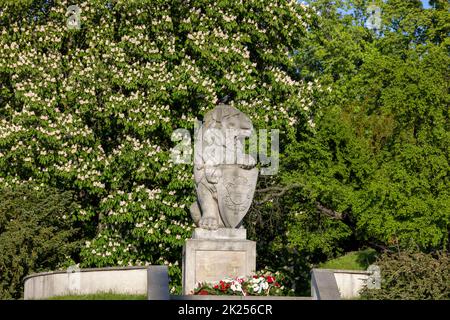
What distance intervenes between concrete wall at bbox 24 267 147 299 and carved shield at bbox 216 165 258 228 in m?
2.25

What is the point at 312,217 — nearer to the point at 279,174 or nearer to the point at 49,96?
the point at 279,174

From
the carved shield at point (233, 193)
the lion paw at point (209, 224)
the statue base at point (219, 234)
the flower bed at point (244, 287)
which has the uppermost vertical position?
the carved shield at point (233, 193)

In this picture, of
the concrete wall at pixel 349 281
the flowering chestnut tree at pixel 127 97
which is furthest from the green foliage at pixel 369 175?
the concrete wall at pixel 349 281

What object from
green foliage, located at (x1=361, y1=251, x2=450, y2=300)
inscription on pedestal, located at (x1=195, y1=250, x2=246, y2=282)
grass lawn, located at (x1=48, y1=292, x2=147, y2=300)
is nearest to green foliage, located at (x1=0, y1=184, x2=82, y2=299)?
grass lawn, located at (x1=48, y1=292, x2=147, y2=300)

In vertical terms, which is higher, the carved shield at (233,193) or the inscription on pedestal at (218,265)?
the carved shield at (233,193)

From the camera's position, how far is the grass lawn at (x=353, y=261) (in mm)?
35312

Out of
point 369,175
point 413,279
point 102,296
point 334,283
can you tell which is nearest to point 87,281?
point 102,296

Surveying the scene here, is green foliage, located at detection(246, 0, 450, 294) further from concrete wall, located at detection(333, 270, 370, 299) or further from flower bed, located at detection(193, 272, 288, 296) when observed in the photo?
flower bed, located at detection(193, 272, 288, 296)

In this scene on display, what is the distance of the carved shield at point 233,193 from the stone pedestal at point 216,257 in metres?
0.31

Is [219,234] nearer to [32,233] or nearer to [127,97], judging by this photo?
[32,233]

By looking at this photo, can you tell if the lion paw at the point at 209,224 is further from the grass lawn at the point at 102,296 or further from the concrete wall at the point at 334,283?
the concrete wall at the point at 334,283

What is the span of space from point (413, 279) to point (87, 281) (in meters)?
7.05

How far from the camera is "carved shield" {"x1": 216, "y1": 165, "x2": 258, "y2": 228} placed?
19.6 metres

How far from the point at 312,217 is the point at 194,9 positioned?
7852mm
